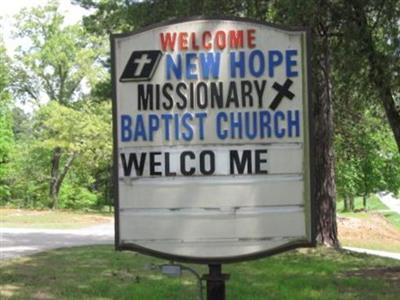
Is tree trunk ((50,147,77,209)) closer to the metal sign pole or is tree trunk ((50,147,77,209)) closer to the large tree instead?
the large tree

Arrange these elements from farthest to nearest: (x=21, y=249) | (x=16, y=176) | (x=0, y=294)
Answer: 1. (x=16, y=176)
2. (x=21, y=249)
3. (x=0, y=294)

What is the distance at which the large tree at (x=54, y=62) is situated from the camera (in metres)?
48.2

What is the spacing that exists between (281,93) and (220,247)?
3.43ft

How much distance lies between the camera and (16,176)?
51.8 metres

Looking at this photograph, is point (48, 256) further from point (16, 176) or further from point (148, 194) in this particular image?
point (16, 176)

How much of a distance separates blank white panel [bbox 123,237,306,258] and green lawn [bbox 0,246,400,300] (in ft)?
15.2

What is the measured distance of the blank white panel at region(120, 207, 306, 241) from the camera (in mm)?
4484

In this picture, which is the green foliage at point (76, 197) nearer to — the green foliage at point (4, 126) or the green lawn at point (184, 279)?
the green foliage at point (4, 126)

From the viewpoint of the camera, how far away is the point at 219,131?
449cm

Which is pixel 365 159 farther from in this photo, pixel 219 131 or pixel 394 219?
pixel 219 131

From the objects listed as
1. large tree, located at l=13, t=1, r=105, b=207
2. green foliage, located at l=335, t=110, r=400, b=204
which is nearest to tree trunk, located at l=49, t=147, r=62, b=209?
large tree, located at l=13, t=1, r=105, b=207

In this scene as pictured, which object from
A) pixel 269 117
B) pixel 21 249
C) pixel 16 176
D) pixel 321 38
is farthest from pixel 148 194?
pixel 16 176

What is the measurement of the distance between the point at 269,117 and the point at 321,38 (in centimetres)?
842

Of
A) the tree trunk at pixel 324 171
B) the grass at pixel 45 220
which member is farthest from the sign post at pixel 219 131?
the grass at pixel 45 220
